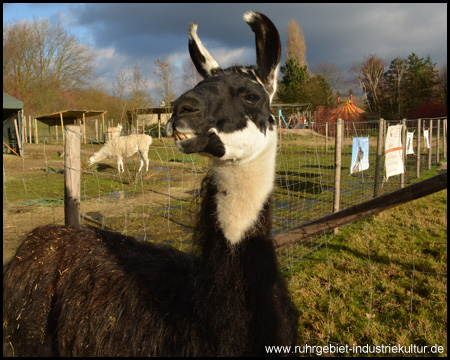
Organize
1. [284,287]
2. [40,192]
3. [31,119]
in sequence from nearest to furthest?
[284,287] < [40,192] < [31,119]

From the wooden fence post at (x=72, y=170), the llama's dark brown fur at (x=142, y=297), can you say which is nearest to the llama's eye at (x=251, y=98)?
the llama's dark brown fur at (x=142, y=297)

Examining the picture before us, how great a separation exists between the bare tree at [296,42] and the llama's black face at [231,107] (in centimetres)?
5354

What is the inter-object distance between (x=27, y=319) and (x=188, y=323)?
4.19 ft

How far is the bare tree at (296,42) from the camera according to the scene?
51.4 m

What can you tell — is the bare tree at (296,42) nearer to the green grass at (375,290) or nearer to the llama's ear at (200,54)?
the green grass at (375,290)

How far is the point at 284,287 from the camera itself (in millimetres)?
2188

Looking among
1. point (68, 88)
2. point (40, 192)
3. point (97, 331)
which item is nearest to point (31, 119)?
point (68, 88)

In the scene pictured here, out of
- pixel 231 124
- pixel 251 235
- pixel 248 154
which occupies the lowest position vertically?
pixel 251 235

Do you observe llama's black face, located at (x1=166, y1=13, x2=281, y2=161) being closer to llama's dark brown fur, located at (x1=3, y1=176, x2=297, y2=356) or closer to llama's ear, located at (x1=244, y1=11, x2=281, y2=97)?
llama's ear, located at (x1=244, y1=11, x2=281, y2=97)

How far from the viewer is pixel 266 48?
1943 millimetres

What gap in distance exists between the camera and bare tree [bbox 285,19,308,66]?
169 ft

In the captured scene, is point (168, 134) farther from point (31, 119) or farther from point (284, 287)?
point (31, 119)

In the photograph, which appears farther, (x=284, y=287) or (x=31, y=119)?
(x=31, y=119)

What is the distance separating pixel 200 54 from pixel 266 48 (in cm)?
46
